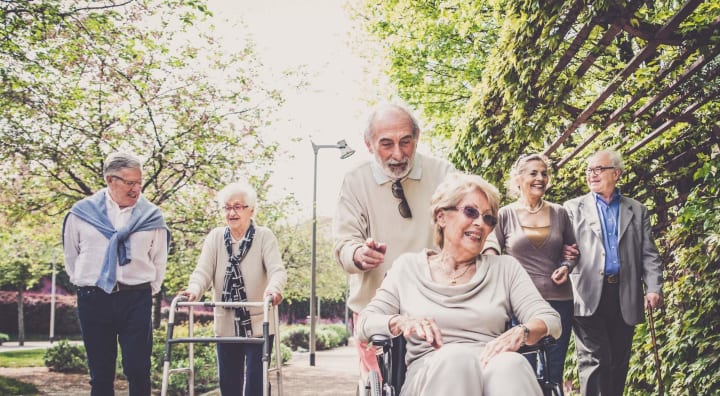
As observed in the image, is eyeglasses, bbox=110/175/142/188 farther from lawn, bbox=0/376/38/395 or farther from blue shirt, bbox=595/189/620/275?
lawn, bbox=0/376/38/395

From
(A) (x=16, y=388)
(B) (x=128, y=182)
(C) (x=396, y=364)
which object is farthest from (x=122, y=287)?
(A) (x=16, y=388)

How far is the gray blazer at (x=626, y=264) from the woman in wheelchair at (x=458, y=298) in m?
1.93

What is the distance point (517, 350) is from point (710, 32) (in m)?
3.02

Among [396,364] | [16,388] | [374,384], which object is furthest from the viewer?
[16,388]

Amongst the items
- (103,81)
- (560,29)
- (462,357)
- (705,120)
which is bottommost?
(462,357)

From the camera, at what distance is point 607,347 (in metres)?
4.58

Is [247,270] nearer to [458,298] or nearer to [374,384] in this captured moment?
[374,384]

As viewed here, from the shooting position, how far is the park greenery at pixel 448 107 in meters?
5.07

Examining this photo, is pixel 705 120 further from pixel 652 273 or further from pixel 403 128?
pixel 403 128

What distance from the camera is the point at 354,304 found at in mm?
3340

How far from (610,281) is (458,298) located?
2168 millimetres

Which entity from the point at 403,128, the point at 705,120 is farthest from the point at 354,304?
the point at 705,120

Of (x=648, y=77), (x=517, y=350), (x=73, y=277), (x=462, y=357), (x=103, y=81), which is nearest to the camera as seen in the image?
(x=462, y=357)

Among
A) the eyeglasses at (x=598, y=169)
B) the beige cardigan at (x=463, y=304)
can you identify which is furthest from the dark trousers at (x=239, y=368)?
the eyeglasses at (x=598, y=169)
